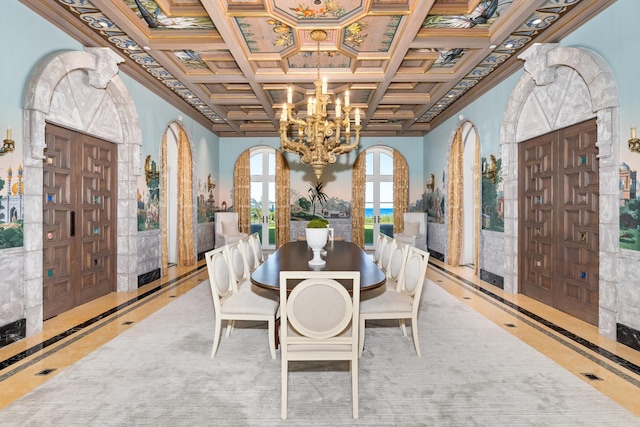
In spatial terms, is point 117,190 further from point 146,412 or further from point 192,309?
point 146,412

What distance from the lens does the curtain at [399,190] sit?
35.3ft

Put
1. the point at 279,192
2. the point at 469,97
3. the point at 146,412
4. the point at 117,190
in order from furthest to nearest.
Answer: the point at 279,192
the point at 469,97
the point at 117,190
the point at 146,412

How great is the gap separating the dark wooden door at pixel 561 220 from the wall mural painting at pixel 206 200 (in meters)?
7.02

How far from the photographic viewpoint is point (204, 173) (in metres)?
9.41

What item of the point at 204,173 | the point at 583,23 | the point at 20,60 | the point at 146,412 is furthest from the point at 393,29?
the point at 204,173

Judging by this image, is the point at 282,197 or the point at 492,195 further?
the point at 282,197

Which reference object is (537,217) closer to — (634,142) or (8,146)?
(634,142)

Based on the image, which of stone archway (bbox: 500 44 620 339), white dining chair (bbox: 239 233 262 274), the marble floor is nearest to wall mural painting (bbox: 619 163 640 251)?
stone archway (bbox: 500 44 620 339)

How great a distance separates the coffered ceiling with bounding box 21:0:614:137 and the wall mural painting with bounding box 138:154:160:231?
1442mm

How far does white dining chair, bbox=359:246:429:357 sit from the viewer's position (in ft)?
10.3

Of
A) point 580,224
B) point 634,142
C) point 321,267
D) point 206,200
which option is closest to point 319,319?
point 321,267

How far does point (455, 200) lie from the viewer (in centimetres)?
822

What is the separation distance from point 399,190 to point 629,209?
739 centimetres

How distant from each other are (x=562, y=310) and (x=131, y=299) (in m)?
5.81
